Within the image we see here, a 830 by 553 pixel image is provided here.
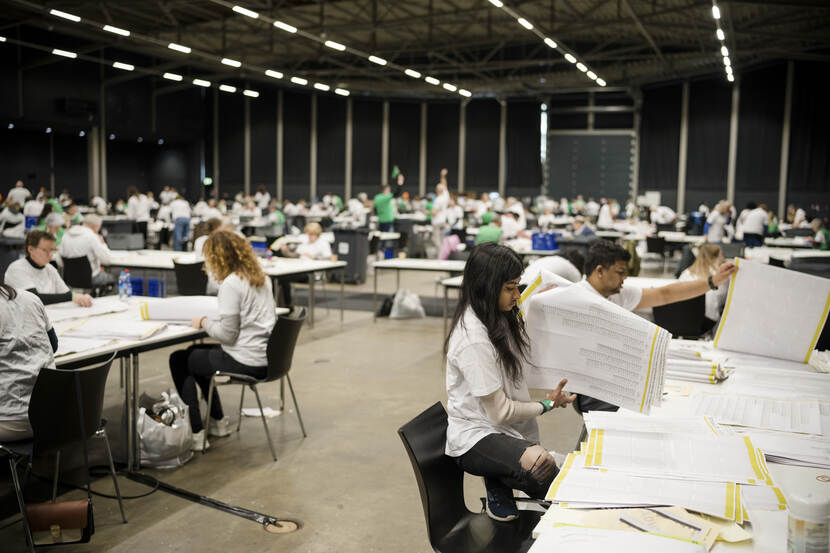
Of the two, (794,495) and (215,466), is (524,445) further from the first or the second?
(215,466)

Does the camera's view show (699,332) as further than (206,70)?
No

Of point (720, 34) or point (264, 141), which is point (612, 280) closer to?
point (720, 34)

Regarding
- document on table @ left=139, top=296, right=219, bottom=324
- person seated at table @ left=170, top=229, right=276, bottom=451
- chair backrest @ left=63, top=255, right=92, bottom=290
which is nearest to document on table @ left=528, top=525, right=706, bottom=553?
person seated at table @ left=170, top=229, right=276, bottom=451

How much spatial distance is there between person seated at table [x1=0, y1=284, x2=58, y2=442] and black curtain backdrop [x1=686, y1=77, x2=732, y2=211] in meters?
19.8

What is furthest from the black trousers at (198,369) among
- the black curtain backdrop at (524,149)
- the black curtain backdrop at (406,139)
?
the black curtain backdrop at (406,139)

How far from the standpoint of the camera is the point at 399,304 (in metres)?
8.72

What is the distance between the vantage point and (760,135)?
19.0 metres

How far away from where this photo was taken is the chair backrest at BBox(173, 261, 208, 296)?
6484 millimetres

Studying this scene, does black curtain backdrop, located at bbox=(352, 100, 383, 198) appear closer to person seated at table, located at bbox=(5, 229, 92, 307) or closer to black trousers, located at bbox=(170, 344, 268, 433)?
person seated at table, located at bbox=(5, 229, 92, 307)

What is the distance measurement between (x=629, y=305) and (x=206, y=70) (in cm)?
2187

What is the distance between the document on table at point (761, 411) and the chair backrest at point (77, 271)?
6.47m

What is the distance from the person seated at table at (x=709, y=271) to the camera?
17.2 feet

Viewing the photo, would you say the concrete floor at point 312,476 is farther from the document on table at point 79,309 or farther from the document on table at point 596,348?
the document on table at point 596,348

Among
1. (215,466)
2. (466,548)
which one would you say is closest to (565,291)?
(466,548)
